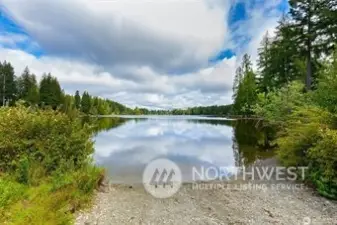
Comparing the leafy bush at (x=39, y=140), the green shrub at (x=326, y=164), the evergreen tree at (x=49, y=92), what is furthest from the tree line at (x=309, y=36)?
the evergreen tree at (x=49, y=92)

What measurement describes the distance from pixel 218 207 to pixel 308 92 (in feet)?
35.9

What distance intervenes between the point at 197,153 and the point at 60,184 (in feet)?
32.4

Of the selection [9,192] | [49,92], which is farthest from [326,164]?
[49,92]

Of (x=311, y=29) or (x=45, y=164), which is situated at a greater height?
(x=311, y=29)

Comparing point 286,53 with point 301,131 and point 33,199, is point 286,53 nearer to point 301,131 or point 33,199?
point 301,131

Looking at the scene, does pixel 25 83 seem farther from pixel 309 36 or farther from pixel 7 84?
pixel 309 36

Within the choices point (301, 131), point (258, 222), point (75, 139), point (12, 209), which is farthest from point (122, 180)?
point (301, 131)

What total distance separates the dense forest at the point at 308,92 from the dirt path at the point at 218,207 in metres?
0.89

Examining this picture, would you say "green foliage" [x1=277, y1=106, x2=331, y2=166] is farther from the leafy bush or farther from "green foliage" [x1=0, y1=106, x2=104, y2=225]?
the leafy bush

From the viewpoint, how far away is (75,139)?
24.1 feet

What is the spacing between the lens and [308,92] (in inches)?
551

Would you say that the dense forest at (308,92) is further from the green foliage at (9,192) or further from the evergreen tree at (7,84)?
the evergreen tree at (7,84)

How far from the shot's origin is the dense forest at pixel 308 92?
21.9 feet

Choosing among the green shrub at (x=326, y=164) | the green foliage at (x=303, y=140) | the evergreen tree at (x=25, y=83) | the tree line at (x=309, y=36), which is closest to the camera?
the green shrub at (x=326, y=164)
